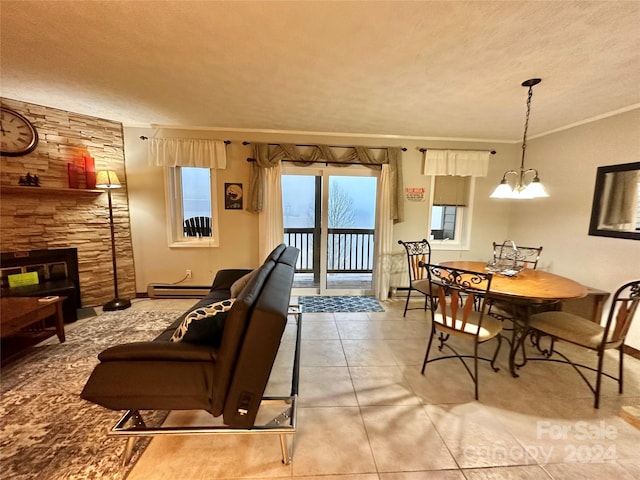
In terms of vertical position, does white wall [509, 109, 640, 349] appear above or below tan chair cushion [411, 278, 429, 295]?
above

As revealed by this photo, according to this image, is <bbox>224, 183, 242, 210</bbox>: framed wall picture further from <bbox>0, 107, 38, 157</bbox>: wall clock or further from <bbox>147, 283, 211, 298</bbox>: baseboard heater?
<bbox>0, 107, 38, 157</bbox>: wall clock

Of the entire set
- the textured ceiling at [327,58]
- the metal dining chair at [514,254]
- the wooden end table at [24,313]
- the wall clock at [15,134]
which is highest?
the textured ceiling at [327,58]

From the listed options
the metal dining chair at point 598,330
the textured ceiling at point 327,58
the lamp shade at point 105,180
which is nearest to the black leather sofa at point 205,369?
the textured ceiling at point 327,58

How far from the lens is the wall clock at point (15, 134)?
280 centimetres

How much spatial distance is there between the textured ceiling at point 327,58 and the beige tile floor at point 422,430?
2423mm

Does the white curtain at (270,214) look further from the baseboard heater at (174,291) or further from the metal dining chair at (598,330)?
the metal dining chair at (598,330)

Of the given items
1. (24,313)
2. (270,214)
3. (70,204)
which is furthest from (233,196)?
(24,313)

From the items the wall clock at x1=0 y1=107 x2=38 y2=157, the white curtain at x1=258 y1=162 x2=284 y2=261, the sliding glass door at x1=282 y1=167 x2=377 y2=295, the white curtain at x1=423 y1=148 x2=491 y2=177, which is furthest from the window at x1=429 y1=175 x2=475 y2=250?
the wall clock at x1=0 y1=107 x2=38 y2=157

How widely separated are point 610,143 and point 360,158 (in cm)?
269

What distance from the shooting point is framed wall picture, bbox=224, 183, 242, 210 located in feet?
12.7

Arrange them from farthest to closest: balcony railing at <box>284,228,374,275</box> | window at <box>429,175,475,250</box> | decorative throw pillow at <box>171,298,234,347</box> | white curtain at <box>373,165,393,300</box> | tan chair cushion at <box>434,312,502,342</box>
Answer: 1. balcony railing at <box>284,228,374,275</box>
2. window at <box>429,175,475,250</box>
3. white curtain at <box>373,165,393,300</box>
4. tan chair cushion at <box>434,312,502,342</box>
5. decorative throw pillow at <box>171,298,234,347</box>

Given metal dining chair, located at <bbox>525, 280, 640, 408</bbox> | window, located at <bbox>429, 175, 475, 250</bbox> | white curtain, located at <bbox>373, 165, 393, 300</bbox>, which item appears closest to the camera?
metal dining chair, located at <bbox>525, 280, 640, 408</bbox>

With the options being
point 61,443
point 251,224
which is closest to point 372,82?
point 251,224

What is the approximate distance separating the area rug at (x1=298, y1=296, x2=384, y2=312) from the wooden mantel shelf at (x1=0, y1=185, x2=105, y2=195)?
2.99 meters
